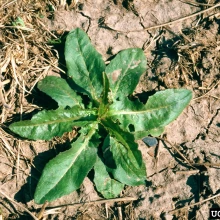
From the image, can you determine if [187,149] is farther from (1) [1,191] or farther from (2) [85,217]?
(1) [1,191]

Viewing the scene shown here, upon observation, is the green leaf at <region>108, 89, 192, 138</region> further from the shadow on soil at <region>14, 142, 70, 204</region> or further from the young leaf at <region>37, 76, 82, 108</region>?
the shadow on soil at <region>14, 142, 70, 204</region>

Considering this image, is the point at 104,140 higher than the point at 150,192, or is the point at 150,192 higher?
the point at 104,140

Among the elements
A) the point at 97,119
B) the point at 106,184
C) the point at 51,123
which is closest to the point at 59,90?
the point at 51,123

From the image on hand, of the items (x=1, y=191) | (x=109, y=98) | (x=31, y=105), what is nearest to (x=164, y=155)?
(x=109, y=98)

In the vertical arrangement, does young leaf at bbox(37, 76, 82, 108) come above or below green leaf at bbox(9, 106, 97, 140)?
above

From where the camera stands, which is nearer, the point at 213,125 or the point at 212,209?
the point at 212,209

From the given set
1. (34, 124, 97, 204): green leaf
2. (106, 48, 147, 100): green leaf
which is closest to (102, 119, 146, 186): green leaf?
(34, 124, 97, 204): green leaf

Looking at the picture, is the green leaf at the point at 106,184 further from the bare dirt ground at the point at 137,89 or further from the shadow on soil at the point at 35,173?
the shadow on soil at the point at 35,173
